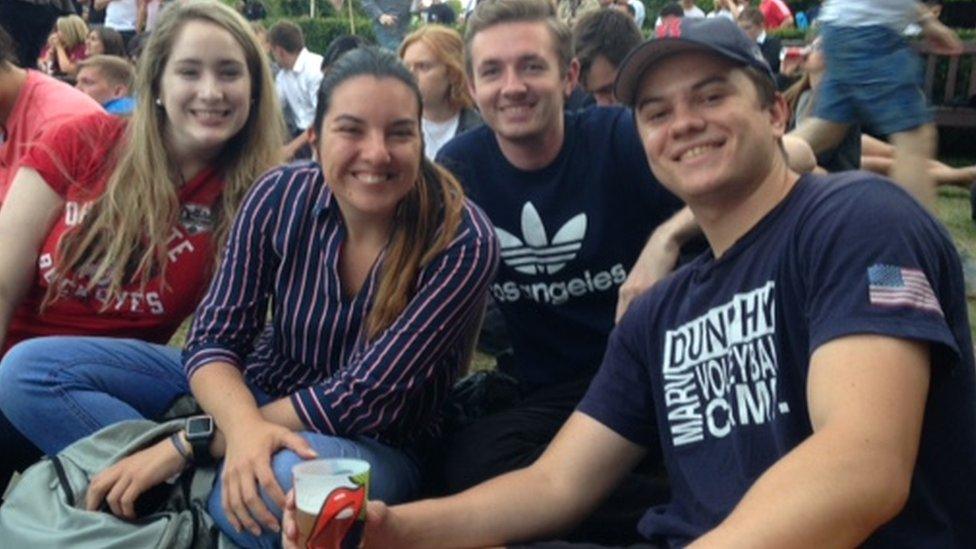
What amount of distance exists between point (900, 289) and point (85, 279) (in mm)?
2486

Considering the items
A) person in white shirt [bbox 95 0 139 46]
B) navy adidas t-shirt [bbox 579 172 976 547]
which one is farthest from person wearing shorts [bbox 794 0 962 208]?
person in white shirt [bbox 95 0 139 46]

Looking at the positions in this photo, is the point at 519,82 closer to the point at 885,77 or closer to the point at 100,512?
the point at 100,512

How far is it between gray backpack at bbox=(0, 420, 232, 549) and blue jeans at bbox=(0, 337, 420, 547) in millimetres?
184

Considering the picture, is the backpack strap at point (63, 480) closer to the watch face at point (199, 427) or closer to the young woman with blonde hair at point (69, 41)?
the watch face at point (199, 427)

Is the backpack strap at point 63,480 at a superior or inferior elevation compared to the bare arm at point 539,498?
inferior

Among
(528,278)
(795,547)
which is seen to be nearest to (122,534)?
(528,278)

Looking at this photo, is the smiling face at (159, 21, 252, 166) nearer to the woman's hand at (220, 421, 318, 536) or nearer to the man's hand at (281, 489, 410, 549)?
the woman's hand at (220, 421, 318, 536)

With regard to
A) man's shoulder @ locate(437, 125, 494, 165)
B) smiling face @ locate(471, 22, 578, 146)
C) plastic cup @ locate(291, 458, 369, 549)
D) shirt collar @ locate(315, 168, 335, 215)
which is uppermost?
smiling face @ locate(471, 22, 578, 146)

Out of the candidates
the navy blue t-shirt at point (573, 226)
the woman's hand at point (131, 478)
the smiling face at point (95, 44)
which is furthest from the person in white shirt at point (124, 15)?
the woman's hand at point (131, 478)

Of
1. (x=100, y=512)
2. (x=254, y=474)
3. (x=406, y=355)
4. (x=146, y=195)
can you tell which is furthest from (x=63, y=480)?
(x=146, y=195)

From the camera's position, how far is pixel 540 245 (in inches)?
139

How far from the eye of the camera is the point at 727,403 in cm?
224

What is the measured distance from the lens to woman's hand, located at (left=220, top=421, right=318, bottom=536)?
108 inches

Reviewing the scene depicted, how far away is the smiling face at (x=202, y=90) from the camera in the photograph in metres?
3.67
